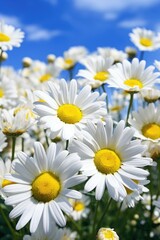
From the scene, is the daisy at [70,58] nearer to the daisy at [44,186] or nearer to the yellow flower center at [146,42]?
the yellow flower center at [146,42]

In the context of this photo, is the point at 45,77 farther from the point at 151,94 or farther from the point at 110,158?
the point at 110,158

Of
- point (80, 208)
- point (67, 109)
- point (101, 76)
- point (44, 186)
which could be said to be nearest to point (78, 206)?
point (80, 208)

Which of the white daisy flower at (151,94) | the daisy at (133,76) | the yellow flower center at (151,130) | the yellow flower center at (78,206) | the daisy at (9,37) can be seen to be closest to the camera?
the yellow flower center at (151,130)

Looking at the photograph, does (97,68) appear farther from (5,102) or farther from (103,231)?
(103,231)

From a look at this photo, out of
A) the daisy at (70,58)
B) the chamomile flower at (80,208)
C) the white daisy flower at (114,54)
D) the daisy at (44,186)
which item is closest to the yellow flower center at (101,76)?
the white daisy flower at (114,54)

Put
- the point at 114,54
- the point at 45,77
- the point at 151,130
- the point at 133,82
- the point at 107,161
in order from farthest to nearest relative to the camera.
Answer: the point at 45,77 < the point at 114,54 < the point at 133,82 < the point at 151,130 < the point at 107,161

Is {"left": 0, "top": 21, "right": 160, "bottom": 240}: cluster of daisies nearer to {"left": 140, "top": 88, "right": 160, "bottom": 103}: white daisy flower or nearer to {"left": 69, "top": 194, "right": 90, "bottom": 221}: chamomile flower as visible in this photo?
{"left": 140, "top": 88, "right": 160, "bottom": 103}: white daisy flower
